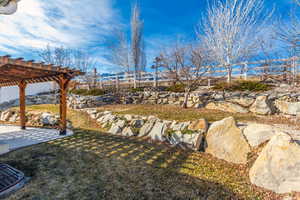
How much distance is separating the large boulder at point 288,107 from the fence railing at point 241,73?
1.28 m

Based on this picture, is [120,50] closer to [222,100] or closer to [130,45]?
[130,45]

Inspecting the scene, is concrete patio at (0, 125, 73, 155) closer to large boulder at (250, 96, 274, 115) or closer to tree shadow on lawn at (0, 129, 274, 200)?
tree shadow on lawn at (0, 129, 274, 200)

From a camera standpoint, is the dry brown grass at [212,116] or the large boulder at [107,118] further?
the large boulder at [107,118]

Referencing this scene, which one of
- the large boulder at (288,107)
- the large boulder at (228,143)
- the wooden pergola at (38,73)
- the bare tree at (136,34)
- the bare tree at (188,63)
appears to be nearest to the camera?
the large boulder at (228,143)

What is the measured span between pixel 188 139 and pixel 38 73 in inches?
205

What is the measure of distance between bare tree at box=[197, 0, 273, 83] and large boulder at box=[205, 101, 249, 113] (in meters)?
2.93

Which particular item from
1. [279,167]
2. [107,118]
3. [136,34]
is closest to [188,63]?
[107,118]

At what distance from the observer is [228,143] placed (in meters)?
3.24

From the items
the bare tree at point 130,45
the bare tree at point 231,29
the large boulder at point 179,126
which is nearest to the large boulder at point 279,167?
the large boulder at point 179,126

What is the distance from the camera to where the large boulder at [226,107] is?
589 centimetres

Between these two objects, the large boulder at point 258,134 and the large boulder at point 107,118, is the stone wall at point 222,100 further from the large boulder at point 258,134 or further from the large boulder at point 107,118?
the large boulder at point 107,118

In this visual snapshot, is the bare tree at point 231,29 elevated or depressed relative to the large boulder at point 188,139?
elevated

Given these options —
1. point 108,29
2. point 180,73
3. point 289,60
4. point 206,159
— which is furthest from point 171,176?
point 108,29

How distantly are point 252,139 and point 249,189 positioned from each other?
1.08m
